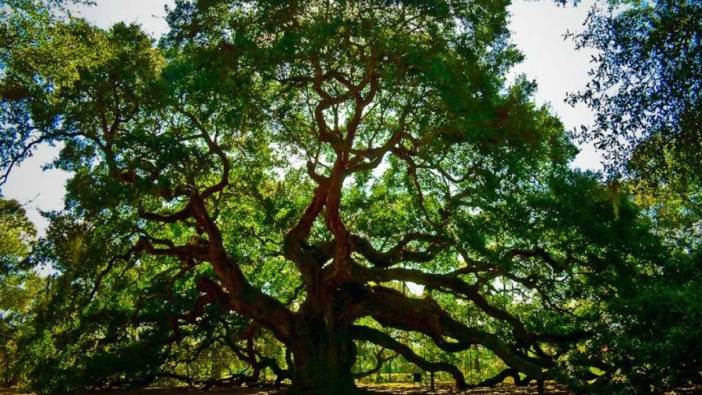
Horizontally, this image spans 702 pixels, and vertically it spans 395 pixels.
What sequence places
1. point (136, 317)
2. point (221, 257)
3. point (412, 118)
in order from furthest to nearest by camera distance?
point (136, 317), point (221, 257), point (412, 118)

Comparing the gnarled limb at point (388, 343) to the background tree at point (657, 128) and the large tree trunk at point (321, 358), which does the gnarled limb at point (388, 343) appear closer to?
the large tree trunk at point (321, 358)

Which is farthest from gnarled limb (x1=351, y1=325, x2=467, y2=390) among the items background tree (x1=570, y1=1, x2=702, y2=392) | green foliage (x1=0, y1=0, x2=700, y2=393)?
background tree (x1=570, y1=1, x2=702, y2=392)

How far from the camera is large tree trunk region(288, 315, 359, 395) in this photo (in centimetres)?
1303

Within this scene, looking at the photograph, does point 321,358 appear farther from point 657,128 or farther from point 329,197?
point 657,128

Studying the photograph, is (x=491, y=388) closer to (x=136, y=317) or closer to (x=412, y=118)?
(x=412, y=118)

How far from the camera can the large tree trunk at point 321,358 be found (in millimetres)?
13031

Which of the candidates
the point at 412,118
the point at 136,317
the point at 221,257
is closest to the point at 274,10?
the point at 412,118

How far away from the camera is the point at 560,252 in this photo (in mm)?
14117

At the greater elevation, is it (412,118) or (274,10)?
(274,10)

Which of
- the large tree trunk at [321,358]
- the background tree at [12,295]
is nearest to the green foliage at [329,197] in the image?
the large tree trunk at [321,358]

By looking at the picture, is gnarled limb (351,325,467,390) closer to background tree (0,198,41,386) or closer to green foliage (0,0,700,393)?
green foliage (0,0,700,393)

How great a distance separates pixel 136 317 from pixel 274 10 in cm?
1135

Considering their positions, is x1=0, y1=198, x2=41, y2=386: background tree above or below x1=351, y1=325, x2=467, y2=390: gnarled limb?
above

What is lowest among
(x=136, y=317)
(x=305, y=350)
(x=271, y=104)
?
(x=305, y=350)
